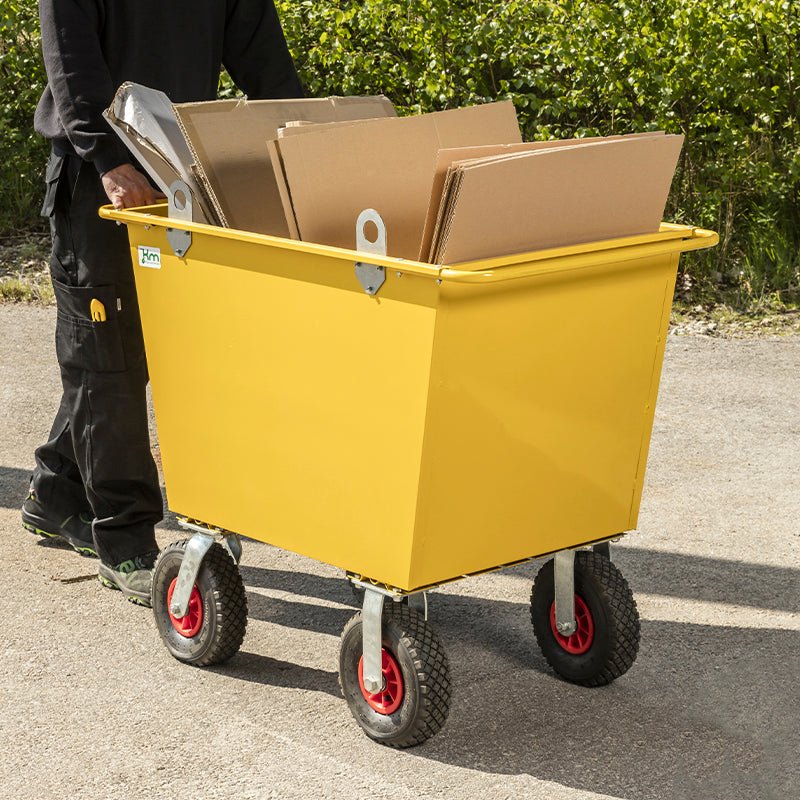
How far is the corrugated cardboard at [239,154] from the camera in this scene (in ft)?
9.33

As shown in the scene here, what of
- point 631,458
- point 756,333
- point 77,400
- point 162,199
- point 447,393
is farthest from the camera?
point 756,333

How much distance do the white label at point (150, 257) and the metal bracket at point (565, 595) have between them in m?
1.15

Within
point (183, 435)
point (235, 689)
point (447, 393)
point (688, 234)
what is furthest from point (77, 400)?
point (688, 234)

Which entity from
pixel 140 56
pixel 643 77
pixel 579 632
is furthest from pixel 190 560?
pixel 643 77

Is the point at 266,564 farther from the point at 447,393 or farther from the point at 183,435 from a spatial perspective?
the point at 447,393

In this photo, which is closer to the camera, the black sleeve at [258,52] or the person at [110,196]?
the person at [110,196]

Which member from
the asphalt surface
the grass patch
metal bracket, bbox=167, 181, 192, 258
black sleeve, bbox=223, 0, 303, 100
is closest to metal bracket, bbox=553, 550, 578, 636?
the asphalt surface

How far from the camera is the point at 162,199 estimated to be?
325cm

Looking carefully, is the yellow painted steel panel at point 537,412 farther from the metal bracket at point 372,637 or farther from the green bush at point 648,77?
the green bush at point 648,77

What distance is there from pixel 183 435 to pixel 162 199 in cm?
63

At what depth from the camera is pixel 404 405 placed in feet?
8.29

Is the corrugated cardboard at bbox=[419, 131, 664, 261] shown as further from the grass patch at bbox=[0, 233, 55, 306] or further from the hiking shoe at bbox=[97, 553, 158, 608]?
the grass patch at bbox=[0, 233, 55, 306]

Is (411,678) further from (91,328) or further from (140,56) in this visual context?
(140,56)

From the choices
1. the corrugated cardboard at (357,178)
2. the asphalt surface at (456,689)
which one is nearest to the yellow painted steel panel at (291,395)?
the corrugated cardboard at (357,178)
